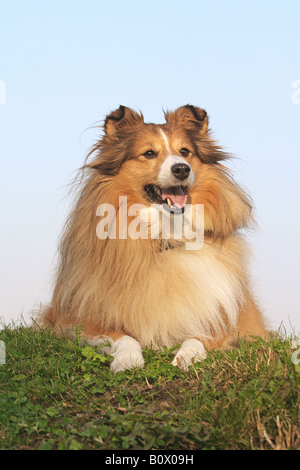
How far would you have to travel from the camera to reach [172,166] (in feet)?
18.6

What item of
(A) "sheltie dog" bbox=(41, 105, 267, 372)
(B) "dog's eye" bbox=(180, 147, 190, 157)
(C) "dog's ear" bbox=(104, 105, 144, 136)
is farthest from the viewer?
(C) "dog's ear" bbox=(104, 105, 144, 136)

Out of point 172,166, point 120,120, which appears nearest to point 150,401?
point 172,166

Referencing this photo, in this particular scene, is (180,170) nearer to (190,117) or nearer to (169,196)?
(169,196)

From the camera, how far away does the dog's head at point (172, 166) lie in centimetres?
585

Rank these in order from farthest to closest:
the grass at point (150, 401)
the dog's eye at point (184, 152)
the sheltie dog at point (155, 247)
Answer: the dog's eye at point (184, 152) → the sheltie dog at point (155, 247) → the grass at point (150, 401)

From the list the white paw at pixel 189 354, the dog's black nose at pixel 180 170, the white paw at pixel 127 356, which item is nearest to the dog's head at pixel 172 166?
the dog's black nose at pixel 180 170

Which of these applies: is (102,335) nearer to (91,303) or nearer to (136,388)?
(91,303)

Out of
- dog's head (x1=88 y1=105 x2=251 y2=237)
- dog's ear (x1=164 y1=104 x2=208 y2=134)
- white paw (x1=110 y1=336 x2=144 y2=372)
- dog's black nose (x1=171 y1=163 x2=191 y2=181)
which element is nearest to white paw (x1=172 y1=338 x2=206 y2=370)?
white paw (x1=110 y1=336 x2=144 y2=372)

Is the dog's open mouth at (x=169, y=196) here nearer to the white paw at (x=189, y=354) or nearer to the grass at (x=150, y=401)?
the white paw at (x=189, y=354)

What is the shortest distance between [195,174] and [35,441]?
330cm

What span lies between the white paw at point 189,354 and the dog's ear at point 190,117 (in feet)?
7.73

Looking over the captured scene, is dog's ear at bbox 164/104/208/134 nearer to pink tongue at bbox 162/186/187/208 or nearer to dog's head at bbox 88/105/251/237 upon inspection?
dog's head at bbox 88/105/251/237

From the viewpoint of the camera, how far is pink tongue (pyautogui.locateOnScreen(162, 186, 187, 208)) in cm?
586

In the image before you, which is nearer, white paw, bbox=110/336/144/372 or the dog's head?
white paw, bbox=110/336/144/372
